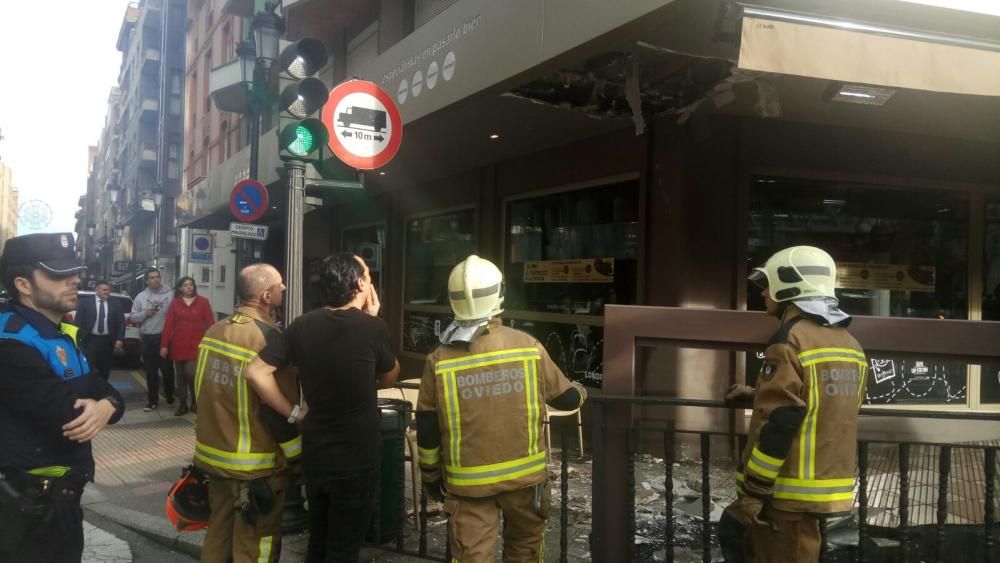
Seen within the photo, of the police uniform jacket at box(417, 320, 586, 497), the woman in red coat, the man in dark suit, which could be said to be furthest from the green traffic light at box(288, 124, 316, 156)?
the man in dark suit

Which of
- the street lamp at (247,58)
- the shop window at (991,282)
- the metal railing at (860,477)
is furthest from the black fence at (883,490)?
the street lamp at (247,58)

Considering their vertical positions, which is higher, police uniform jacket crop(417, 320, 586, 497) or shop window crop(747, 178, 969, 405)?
shop window crop(747, 178, 969, 405)

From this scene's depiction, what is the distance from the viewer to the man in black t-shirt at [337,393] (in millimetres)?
3051

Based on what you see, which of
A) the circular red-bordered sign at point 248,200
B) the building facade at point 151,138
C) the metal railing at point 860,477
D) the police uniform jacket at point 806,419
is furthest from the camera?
the building facade at point 151,138

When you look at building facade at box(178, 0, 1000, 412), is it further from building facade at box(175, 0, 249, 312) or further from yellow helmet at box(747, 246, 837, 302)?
building facade at box(175, 0, 249, 312)

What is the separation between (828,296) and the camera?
277 cm

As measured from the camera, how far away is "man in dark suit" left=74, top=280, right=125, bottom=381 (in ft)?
28.9

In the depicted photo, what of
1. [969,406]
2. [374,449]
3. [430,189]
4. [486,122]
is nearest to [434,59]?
[486,122]

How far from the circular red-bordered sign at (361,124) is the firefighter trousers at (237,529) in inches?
96.7

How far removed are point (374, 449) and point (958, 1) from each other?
4.70m

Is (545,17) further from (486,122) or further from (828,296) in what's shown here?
(828,296)

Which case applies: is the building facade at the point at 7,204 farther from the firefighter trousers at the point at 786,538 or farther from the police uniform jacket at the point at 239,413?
the firefighter trousers at the point at 786,538

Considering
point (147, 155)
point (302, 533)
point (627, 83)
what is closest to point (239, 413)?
point (302, 533)

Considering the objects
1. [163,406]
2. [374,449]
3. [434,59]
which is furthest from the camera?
[163,406]
